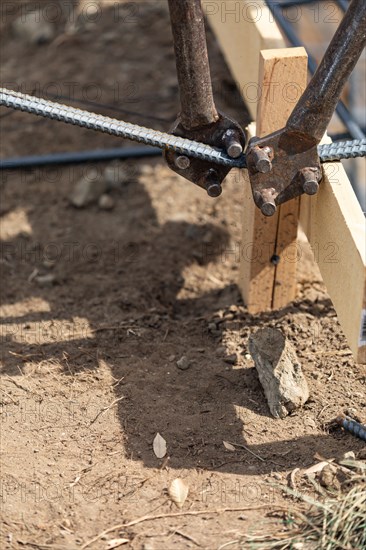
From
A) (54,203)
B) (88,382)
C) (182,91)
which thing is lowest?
(54,203)

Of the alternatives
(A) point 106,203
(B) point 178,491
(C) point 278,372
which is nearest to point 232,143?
(C) point 278,372

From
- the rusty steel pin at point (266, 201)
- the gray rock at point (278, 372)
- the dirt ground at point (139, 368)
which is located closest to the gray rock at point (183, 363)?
the dirt ground at point (139, 368)

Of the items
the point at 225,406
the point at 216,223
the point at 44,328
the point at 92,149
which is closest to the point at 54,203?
the point at 92,149

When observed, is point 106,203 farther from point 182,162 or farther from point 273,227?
point 182,162

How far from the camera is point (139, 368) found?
3.15m

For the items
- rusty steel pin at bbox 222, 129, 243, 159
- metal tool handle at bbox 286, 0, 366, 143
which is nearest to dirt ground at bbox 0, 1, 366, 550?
rusty steel pin at bbox 222, 129, 243, 159

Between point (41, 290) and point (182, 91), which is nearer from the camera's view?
point (182, 91)

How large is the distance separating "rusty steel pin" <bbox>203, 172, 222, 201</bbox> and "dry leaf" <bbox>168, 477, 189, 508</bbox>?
0.86m

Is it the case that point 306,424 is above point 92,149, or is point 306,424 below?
above

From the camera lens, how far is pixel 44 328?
340 cm

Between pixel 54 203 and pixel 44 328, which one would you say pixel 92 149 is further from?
pixel 44 328

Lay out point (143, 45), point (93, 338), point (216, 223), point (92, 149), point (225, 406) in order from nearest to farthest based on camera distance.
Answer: point (225, 406)
point (93, 338)
point (216, 223)
point (92, 149)
point (143, 45)

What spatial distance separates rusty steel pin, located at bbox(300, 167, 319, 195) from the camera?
9.04 ft

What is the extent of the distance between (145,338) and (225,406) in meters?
0.50
